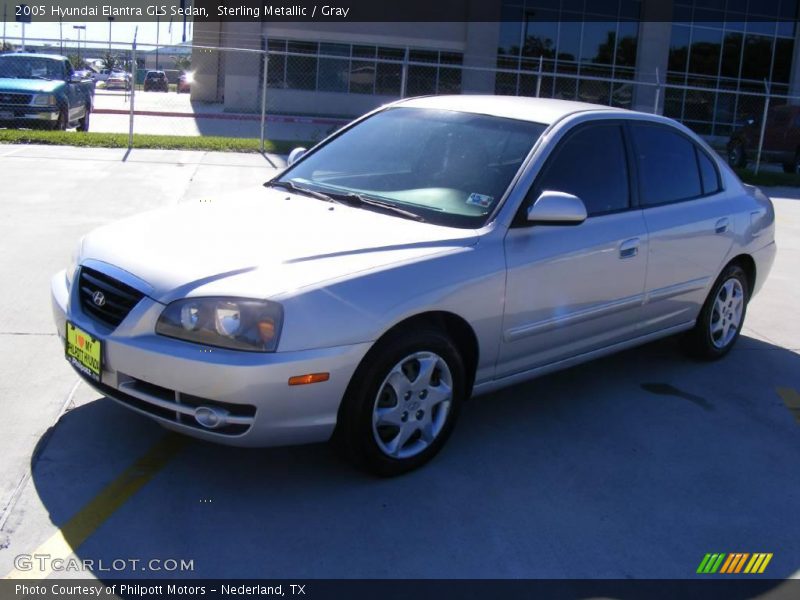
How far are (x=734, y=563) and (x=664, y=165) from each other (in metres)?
2.69

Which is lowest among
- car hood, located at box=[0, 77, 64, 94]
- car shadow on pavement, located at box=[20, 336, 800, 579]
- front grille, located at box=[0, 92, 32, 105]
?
car shadow on pavement, located at box=[20, 336, 800, 579]

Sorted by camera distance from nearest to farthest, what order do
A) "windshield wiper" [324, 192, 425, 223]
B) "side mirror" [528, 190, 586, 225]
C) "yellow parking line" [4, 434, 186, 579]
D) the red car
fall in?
"yellow parking line" [4, 434, 186, 579]
"side mirror" [528, 190, 586, 225]
"windshield wiper" [324, 192, 425, 223]
the red car

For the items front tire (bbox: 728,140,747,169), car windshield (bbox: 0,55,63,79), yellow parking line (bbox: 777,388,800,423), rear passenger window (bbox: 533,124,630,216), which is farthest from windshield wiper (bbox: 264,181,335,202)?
Result: front tire (bbox: 728,140,747,169)

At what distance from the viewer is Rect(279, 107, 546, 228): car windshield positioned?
179 inches

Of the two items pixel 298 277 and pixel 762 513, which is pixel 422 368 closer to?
pixel 298 277

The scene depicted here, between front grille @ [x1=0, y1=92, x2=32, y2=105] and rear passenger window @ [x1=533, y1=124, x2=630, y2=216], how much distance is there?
1449 centimetres

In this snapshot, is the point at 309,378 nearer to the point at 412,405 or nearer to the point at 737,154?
the point at 412,405

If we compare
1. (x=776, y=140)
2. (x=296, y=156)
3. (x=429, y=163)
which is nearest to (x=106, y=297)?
(x=429, y=163)

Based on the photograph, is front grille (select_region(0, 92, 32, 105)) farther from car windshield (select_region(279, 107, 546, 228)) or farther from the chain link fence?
the chain link fence

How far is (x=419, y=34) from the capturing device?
3428 centimetres

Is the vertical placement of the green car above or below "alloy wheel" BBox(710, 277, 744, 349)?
above

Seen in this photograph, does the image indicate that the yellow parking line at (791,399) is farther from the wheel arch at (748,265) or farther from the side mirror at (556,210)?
the side mirror at (556,210)

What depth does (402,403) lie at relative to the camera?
4027 millimetres

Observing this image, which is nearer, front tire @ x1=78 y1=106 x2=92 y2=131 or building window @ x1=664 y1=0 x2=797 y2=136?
front tire @ x1=78 y1=106 x2=92 y2=131
